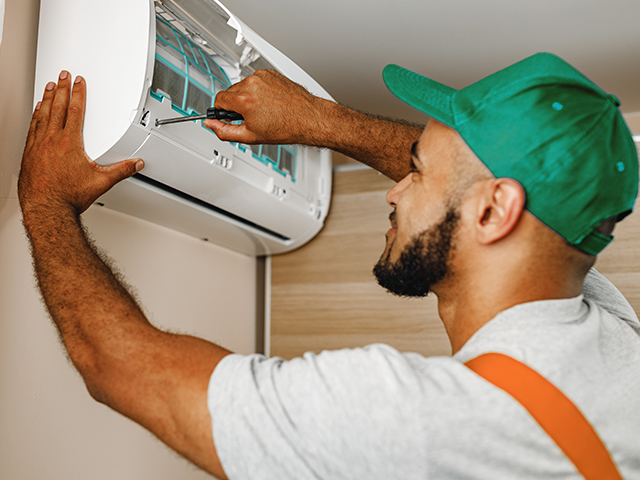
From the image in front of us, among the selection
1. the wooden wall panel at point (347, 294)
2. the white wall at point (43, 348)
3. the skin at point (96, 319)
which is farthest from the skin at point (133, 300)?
the wooden wall panel at point (347, 294)

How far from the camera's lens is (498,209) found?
0.69 metres

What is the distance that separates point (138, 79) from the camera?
79 centimetres

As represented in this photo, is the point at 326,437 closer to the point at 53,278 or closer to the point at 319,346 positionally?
the point at 53,278

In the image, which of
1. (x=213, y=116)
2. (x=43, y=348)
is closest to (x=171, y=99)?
(x=213, y=116)

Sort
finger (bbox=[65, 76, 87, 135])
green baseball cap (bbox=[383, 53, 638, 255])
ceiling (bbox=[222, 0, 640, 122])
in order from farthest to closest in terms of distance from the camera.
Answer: ceiling (bbox=[222, 0, 640, 122]) < finger (bbox=[65, 76, 87, 135]) < green baseball cap (bbox=[383, 53, 638, 255])

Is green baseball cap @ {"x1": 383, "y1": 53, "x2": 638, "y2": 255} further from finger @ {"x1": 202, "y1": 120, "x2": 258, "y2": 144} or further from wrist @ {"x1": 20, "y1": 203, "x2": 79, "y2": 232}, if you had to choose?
wrist @ {"x1": 20, "y1": 203, "x2": 79, "y2": 232}

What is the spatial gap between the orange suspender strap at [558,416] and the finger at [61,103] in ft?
2.37

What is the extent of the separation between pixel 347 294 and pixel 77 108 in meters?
1.02

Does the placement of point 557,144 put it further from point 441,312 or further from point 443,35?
point 443,35

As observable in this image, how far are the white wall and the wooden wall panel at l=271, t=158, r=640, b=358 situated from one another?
50 centimetres

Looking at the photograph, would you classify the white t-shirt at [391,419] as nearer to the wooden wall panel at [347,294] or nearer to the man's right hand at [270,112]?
the man's right hand at [270,112]

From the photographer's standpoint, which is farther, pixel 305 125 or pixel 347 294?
pixel 347 294

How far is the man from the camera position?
21.7 inches

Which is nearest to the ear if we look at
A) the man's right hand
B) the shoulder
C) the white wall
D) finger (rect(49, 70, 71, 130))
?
the shoulder
